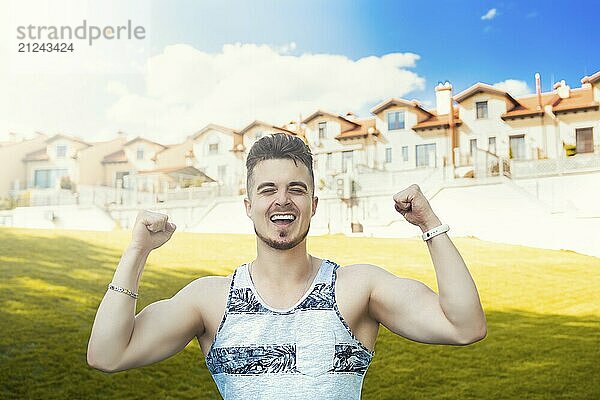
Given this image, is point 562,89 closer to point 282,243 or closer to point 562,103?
point 562,103

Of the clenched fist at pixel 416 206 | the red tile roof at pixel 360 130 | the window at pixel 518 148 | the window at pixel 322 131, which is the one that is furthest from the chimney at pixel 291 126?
the clenched fist at pixel 416 206

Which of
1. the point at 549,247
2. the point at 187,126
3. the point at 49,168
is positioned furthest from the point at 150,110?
the point at 549,247

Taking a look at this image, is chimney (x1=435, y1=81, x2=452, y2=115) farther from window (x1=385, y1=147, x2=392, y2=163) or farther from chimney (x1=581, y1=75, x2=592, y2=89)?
chimney (x1=581, y1=75, x2=592, y2=89)

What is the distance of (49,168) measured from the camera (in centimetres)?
606

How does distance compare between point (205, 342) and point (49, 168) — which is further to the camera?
point (49, 168)

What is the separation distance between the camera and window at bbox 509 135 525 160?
17.1 ft

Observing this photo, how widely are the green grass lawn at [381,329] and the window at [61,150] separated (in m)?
0.62

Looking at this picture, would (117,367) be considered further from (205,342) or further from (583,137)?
(583,137)

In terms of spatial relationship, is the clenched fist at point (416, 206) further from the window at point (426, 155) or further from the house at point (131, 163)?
the house at point (131, 163)

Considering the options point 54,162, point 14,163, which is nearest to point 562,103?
point 54,162

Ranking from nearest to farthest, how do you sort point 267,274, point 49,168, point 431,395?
point 267,274 → point 431,395 → point 49,168

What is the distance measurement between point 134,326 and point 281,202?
258mm

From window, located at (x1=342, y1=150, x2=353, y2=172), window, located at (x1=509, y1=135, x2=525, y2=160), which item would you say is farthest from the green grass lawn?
window, located at (x1=509, y1=135, x2=525, y2=160)

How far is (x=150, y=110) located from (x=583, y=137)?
3.22 m
